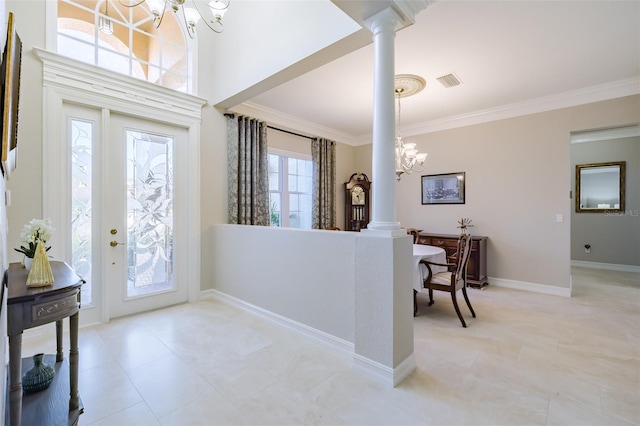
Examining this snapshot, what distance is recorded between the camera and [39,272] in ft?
4.61

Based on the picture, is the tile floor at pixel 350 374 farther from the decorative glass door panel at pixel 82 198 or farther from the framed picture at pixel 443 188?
the framed picture at pixel 443 188

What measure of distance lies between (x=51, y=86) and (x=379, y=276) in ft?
11.4

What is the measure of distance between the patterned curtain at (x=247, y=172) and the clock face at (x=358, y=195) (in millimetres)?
2186

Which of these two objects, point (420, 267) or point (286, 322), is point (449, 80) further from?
point (286, 322)

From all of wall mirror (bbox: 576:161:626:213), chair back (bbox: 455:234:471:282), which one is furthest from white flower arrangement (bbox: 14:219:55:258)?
wall mirror (bbox: 576:161:626:213)

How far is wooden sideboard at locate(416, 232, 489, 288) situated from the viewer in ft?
14.2

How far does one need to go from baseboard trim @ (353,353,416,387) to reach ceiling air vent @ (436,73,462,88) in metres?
3.20

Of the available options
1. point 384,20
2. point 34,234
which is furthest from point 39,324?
point 384,20

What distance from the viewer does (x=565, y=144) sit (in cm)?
395

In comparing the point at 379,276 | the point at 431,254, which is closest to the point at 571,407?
the point at 379,276

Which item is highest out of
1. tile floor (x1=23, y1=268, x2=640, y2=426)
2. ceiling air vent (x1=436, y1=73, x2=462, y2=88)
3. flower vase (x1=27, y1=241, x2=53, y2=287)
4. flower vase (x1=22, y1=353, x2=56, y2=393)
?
ceiling air vent (x1=436, y1=73, x2=462, y2=88)

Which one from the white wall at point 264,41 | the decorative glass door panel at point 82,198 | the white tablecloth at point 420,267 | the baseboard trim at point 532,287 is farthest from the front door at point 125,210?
the baseboard trim at point 532,287

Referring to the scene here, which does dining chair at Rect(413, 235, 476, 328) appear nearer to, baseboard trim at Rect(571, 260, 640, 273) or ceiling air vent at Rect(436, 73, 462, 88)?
ceiling air vent at Rect(436, 73, 462, 88)

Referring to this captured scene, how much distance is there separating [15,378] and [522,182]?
5.56 metres
